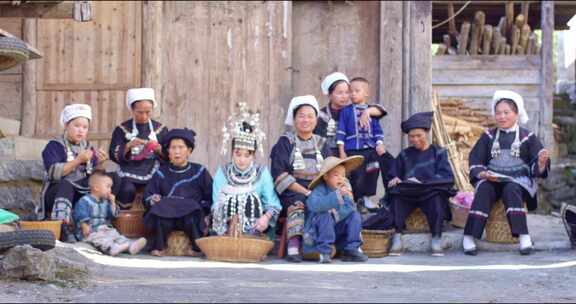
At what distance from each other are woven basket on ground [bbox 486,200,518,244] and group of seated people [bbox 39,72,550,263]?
0.11 m

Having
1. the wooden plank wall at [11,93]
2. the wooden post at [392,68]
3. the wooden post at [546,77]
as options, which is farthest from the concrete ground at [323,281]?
the wooden post at [546,77]

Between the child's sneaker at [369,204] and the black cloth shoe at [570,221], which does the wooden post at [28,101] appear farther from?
the black cloth shoe at [570,221]

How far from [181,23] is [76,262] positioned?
13.2 feet

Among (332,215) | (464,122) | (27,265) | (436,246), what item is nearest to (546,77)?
(464,122)

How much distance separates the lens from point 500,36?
17.1 metres

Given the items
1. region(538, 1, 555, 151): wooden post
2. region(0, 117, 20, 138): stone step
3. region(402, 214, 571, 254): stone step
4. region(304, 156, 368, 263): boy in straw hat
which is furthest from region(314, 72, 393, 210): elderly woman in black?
region(538, 1, 555, 151): wooden post

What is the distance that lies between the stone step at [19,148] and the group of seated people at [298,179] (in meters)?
0.84

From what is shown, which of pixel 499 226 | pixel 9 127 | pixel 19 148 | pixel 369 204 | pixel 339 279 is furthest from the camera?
pixel 9 127

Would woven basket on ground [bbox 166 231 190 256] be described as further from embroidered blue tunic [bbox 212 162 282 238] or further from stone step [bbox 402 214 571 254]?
stone step [bbox 402 214 571 254]

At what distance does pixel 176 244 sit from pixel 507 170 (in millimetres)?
2999

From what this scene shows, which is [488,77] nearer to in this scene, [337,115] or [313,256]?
[337,115]

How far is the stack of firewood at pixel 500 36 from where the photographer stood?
17031mm

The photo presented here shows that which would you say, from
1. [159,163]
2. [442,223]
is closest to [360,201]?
[442,223]

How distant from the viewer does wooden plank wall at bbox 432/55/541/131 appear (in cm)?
1706
